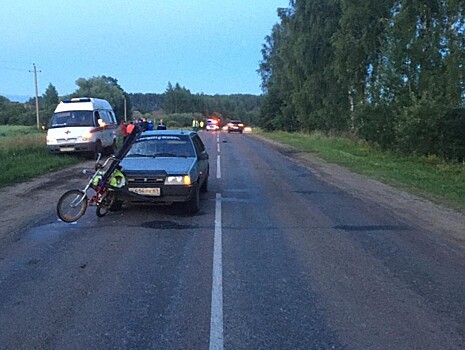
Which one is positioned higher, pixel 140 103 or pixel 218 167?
pixel 140 103

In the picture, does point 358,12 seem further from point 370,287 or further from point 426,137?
point 370,287

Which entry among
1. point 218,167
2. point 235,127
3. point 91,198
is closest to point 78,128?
point 218,167

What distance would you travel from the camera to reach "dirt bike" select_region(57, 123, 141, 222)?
8969mm

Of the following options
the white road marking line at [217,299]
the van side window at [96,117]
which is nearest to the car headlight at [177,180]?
the white road marking line at [217,299]

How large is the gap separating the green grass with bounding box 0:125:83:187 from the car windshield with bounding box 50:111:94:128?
143cm

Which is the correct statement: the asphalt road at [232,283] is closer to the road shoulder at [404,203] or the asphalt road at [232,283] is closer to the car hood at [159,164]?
the road shoulder at [404,203]

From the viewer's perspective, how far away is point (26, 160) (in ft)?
64.7

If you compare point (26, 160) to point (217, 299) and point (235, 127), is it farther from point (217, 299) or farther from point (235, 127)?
point (235, 127)

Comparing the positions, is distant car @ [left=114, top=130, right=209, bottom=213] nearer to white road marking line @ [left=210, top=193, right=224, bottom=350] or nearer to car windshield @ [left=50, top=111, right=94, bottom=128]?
white road marking line @ [left=210, top=193, right=224, bottom=350]

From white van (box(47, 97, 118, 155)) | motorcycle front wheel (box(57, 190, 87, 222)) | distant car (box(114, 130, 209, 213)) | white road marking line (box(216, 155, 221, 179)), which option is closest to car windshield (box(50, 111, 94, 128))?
white van (box(47, 97, 118, 155))

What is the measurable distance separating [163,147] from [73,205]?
2631mm

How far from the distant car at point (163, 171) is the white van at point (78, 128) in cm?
1159

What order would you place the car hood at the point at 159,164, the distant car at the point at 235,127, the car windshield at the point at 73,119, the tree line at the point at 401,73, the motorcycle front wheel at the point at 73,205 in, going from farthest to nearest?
the distant car at the point at 235,127, the car windshield at the point at 73,119, the tree line at the point at 401,73, the car hood at the point at 159,164, the motorcycle front wheel at the point at 73,205

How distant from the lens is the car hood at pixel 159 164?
31.4 ft
